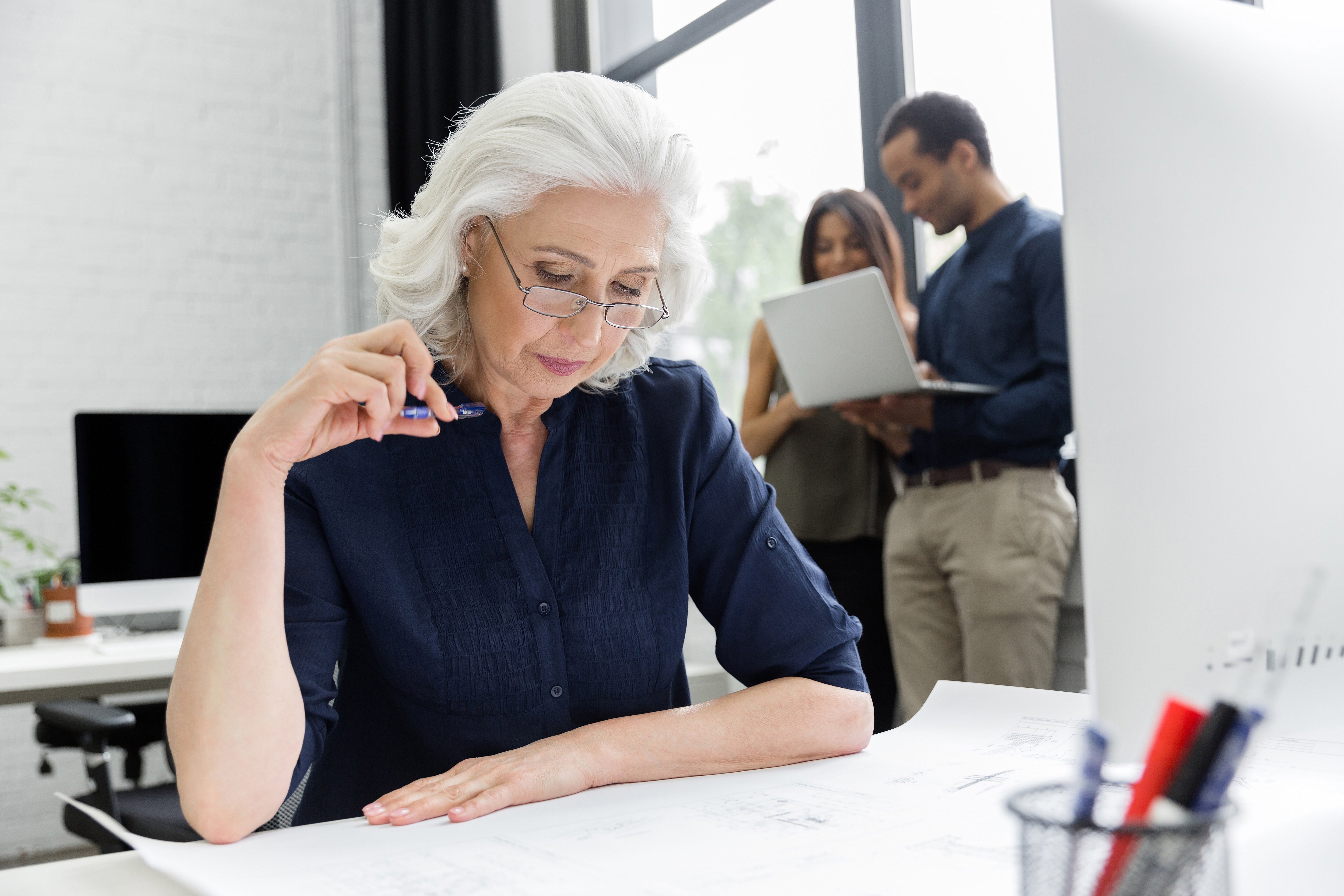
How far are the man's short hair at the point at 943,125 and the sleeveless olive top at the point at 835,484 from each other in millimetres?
637

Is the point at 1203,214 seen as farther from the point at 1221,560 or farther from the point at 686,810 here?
the point at 686,810

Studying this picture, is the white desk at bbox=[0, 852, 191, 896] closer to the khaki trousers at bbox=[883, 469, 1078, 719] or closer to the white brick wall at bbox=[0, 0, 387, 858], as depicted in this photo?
the khaki trousers at bbox=[883, 469, 1078, 719]

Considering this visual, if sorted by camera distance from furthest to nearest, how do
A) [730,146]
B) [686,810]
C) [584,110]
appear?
[730,146] → [584,110] → [686,810]

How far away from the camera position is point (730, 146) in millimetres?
3467

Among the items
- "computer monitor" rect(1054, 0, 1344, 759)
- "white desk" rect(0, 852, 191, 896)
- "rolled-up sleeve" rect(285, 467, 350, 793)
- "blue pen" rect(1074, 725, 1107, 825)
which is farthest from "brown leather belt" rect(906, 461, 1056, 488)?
"blue pen" rect(1074, 725, 1107, 825)

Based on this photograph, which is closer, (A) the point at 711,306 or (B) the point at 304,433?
(B) the point at 304,433

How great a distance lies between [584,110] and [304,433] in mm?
418

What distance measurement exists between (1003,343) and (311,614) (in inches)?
63.1

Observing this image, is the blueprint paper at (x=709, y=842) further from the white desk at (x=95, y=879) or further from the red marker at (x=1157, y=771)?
the red marker at (x=1157, y=771)

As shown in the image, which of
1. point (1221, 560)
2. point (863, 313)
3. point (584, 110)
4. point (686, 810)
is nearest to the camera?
point (1221, 560)

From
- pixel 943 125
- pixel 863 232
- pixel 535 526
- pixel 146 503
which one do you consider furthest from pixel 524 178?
pixel 146 503

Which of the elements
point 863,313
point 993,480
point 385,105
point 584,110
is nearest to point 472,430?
point 584,110

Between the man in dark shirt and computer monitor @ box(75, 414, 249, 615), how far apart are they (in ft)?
4.81

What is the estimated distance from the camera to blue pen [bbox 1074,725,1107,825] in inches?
14.0
